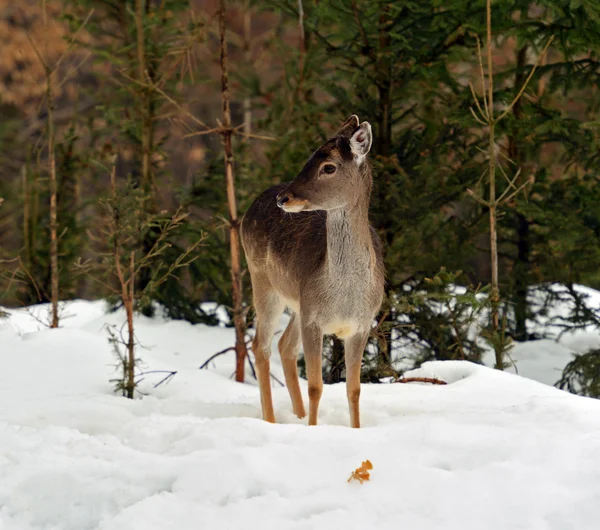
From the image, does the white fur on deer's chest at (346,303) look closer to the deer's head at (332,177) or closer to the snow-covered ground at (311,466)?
the deer's head at (332,177)

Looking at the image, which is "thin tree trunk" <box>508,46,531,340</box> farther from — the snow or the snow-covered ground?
the snow-covered ground

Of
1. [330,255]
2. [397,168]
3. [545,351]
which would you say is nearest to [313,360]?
[330,255]

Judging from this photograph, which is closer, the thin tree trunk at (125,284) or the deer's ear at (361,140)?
the deer's ear at (361,140)

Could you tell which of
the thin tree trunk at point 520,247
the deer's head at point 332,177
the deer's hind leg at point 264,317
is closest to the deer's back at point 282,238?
the deer's hind leg at point 264,317

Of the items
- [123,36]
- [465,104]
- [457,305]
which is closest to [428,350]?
[457,305]

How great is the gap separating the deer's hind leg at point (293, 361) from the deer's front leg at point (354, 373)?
784 mm

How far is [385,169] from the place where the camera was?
27.8ft

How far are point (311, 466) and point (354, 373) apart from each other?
4.80 feet

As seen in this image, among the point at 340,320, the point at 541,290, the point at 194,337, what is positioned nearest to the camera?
the point at 340,320

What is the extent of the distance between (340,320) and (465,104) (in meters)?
4.39

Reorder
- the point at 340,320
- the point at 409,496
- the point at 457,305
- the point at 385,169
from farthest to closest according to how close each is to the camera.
A: 1. the point at 385,169
2. the point at 457,305
3. the point at 340,320
4. the point at 409,496

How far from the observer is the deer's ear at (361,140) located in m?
5.14

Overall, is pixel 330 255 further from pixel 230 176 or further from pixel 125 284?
pixel 230 176

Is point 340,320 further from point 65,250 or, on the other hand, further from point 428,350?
point 65,250
